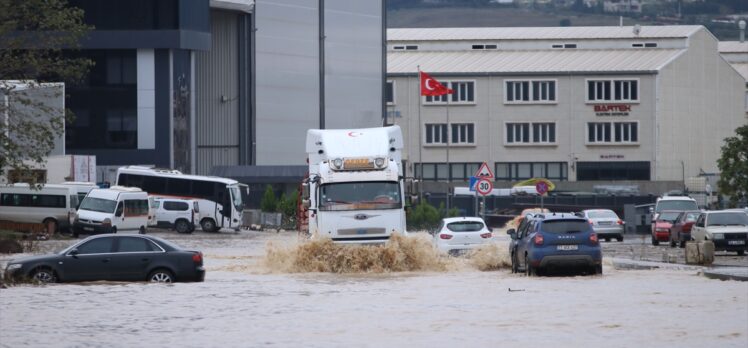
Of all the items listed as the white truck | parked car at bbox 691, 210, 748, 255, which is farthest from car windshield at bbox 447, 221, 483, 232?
parked car at bbox 691, 210, 748, 255

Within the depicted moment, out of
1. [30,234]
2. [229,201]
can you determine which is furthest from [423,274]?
[229,201]

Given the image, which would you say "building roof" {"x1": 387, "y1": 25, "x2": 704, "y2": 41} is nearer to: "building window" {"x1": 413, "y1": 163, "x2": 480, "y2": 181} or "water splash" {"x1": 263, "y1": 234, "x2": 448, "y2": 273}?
"building window" {"x1": 413, "y1": 163, "x2": 480, "y2": 181}

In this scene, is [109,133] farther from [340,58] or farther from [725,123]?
[725,123]

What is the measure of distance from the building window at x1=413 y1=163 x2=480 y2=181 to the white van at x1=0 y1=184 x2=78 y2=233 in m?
51.2

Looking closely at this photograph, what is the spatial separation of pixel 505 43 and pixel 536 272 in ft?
279

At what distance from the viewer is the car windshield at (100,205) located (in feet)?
205

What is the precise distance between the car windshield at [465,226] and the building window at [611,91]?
2691 inches

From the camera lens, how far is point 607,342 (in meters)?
19.8

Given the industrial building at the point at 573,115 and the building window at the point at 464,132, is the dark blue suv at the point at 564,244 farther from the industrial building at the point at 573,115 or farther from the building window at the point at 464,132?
the building window at the point at 464,132

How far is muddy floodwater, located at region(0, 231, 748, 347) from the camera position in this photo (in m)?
20.7

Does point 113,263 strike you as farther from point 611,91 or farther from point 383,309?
point 611,91

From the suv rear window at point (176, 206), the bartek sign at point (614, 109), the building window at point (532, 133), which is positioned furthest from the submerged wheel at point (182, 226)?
the bartek sign at point (614, 109)

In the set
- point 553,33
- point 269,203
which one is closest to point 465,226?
point 269,203

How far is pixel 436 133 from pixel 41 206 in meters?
54.0
